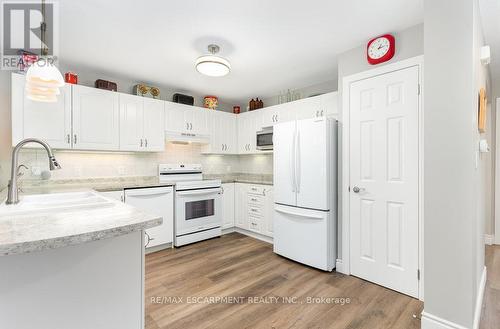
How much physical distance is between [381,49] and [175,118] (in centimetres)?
289

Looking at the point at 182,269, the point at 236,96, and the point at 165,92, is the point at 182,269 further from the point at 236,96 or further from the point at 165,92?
the point at 236,96

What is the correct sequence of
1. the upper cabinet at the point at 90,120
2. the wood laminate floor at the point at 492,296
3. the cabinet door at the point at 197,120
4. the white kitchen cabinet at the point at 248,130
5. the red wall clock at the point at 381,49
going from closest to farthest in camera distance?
the wood laminate floor at the point at 492,296 < the red wall clock at the point at 381,49 < the upper cabinet at the point at 90,120 < the cabinet door at the point at 197,120 < the white kitchen cabinet at the point at 248,130

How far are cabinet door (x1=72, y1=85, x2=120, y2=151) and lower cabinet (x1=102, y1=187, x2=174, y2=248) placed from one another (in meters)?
0.71

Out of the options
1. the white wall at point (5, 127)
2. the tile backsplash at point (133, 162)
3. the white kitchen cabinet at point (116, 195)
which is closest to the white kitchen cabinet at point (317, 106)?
the tile backsplash at point (133, 162)

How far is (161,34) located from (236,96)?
89.6 inches

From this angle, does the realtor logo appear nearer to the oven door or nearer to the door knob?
the oven door

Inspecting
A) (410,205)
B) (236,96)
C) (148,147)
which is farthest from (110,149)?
(410,205)

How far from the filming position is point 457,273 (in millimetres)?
1562

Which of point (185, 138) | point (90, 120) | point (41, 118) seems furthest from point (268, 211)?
point (41, 118)

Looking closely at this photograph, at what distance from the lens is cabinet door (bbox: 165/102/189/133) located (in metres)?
3.63

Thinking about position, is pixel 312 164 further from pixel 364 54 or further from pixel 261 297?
pixel 261 297

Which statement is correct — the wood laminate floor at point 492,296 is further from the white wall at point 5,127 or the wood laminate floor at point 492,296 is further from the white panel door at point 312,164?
the white wall at point 5,127

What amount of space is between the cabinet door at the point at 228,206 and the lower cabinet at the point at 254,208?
8 cm

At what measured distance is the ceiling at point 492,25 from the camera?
6.00 ft
